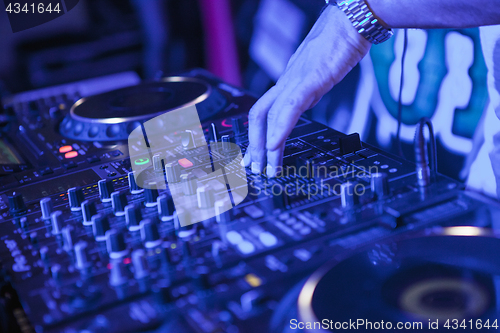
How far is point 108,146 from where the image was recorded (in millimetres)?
1342

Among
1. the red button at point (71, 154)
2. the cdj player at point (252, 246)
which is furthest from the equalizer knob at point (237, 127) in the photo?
the red button at point (71, 154)

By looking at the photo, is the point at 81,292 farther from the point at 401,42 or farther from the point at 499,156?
the point at 401,42

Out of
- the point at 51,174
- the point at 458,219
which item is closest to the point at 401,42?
the point at 458,219

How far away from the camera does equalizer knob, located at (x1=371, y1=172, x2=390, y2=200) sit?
2.89 feet

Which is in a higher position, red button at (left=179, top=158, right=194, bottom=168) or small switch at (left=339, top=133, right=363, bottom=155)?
small switch at (left=339, top=133, right=363, bottom=155)

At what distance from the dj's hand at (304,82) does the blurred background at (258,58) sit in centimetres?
47

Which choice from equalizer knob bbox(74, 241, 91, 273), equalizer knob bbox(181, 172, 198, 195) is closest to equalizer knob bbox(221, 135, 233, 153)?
equalizer knob bbox(181, 172, 198, 195)

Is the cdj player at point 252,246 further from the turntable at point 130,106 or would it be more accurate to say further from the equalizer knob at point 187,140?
the turntable at point 130,106

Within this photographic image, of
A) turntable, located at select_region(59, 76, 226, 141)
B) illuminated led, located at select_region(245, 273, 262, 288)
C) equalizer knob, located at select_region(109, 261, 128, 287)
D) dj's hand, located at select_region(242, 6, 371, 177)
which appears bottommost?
illuminated led, located at select_region(245, 273, 262, 288)

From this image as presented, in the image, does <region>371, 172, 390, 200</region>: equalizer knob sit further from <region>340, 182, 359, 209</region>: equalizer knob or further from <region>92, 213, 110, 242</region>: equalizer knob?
<region>92, 213, 110, 242</region>: equalizer knob

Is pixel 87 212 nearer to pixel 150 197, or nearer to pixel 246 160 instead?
pixel 150 197

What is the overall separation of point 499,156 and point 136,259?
0.94 m

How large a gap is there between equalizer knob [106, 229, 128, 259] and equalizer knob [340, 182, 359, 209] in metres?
0.36

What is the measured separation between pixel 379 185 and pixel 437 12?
0.29m
